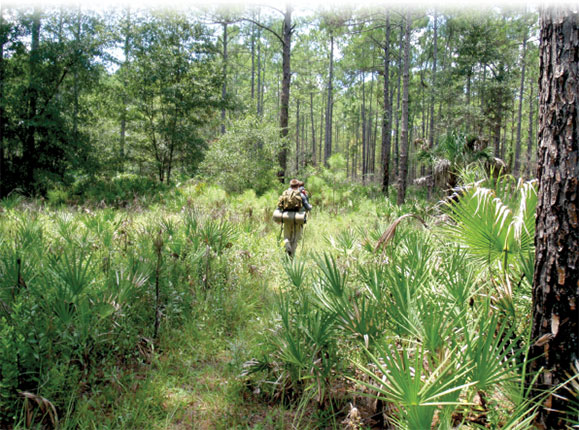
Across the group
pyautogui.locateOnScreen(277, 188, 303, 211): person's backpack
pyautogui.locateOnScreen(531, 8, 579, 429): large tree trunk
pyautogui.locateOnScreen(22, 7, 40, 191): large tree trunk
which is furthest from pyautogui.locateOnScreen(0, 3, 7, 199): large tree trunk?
pyautogui.locateOnScreen(531, 8, 579, 429): large tree trunk

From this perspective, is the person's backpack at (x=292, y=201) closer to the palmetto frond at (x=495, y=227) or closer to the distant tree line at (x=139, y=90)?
the palmetto frond at (x=495, y=227)

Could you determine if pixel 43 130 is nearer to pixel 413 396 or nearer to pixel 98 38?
pixel 98 38

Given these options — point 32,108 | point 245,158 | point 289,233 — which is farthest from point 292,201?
point 32,108

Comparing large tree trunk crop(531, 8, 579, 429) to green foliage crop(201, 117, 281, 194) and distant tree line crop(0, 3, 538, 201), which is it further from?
green foliage crop(201, 117, 281, 194)

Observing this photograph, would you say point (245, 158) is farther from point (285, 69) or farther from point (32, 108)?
point (32, 108)

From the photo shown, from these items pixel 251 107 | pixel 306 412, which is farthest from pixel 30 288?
pixel 251 107

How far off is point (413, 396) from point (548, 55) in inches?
79.6

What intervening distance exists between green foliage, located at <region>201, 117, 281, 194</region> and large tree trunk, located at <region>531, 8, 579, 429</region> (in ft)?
40.1

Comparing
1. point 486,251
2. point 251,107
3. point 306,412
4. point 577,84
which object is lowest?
point 306,412

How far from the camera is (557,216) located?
2.11 metres

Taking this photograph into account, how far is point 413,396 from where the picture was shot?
178 cm

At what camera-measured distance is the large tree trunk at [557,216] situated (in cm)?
204

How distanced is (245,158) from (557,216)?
12.9 meters

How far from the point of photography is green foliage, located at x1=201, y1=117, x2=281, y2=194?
14133 millimetres
